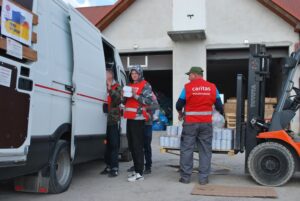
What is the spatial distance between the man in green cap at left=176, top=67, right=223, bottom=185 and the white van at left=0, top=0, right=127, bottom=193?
55.8 inches

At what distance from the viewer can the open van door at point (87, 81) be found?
627 centimetres

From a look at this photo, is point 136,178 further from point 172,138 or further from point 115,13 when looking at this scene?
point 115,13

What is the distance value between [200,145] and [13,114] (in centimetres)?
349

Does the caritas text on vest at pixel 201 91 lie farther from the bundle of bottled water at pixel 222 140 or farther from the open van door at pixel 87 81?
the open van door at pixel 87 81

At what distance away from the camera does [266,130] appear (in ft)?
24.5

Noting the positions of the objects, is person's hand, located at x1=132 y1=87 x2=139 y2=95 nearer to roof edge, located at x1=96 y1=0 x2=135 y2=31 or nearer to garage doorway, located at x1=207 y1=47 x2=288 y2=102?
garage doorway, located at x1=207 y1=47 x2=288 y2=102

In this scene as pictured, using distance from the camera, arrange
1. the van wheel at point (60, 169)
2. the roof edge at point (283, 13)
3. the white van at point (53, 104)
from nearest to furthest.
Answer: the white van at point (53, 104) → the van wheel at point (60, 169) → the roof edge at point (283, 13)

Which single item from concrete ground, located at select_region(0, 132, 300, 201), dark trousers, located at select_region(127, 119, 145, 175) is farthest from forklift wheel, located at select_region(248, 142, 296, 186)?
dark trousers, located at select_region(127, 119, 145, 175)

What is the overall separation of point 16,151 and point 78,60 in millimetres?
2071

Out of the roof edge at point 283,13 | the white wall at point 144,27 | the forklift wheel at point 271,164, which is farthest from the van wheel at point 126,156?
the roof edge at point 283,13

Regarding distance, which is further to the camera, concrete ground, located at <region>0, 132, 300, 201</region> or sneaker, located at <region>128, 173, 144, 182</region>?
sneaker, located at <region>128, 173, 144, 182</region>

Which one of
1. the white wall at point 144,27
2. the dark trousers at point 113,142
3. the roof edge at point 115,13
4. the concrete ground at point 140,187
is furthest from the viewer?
the roof edge at point 115,13

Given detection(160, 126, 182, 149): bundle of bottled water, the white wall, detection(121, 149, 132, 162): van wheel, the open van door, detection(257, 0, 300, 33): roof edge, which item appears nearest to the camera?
the open van door

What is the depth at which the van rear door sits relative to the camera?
448 cm
